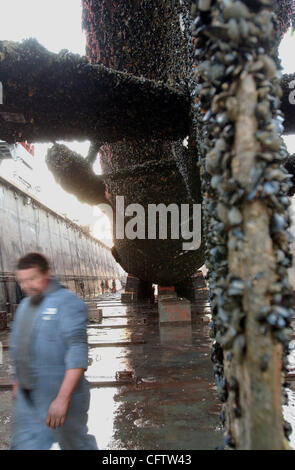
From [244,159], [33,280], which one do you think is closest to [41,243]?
[33,280]

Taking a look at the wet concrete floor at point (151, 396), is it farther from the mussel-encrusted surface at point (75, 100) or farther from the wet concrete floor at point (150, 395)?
the mussel-encrusted surface at point (75, 100)

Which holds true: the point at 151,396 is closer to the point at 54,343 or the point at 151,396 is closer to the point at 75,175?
the point at 54,343

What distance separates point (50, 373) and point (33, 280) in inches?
22.4

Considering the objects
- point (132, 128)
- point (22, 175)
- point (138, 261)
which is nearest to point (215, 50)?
point (132, 128)

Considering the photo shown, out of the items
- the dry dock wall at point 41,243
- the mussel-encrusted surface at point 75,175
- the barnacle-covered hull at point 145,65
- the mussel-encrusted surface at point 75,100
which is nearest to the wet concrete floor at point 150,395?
the dry dock wall at point 41,243

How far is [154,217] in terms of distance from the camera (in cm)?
572

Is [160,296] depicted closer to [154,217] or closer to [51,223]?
[154,217]

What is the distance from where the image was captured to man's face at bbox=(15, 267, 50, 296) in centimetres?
220

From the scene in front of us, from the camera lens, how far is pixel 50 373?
81.7 inches

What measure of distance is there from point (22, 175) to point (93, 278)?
12.3 metres

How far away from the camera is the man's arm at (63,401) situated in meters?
1.95

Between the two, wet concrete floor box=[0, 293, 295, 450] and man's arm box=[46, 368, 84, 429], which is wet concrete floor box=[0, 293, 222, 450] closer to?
wet concrete floor box=[0, 293, 295, 450]

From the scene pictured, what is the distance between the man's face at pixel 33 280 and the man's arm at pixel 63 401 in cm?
54

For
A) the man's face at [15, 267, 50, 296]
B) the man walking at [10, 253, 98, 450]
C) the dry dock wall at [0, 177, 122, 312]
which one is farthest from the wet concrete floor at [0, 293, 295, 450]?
the dry dock wall at [0, 177, 122, 312]
